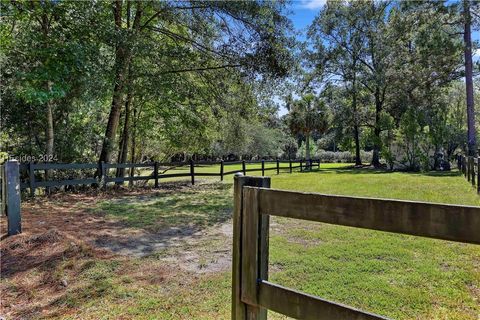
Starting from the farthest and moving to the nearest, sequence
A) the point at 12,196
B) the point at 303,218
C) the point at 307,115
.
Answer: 1. the point at 307,115
2. the point at 12,196
3. the point at 303,218

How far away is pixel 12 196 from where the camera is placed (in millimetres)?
5164

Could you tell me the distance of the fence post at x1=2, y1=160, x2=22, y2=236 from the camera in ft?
16.7

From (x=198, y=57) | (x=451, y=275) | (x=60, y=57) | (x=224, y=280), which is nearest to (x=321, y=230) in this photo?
(x=451, y=275)

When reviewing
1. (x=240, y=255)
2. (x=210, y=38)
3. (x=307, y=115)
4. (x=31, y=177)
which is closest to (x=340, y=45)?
(x=307, y=115)

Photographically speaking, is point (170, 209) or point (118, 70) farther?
point (118, 70)

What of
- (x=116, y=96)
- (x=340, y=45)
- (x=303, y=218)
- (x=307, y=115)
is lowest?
(x=303, y=218)

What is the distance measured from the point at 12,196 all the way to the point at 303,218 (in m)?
5.08

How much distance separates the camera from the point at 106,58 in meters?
9.19

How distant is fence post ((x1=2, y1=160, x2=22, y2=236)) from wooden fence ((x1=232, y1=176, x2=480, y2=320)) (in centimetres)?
448

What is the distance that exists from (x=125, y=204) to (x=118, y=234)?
3317 millimetres

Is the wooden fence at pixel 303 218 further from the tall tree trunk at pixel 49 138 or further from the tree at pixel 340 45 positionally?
the tree at pixel 340 45

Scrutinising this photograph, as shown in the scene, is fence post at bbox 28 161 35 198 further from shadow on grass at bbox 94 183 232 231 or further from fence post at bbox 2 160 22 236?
fence post at bbox 2 160 22 236

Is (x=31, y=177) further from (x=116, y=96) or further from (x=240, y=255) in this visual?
(x=240, y=255)

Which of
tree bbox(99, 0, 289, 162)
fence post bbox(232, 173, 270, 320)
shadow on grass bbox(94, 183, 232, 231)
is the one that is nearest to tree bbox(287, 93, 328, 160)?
tree bbox(99, 0, 289, 162)
